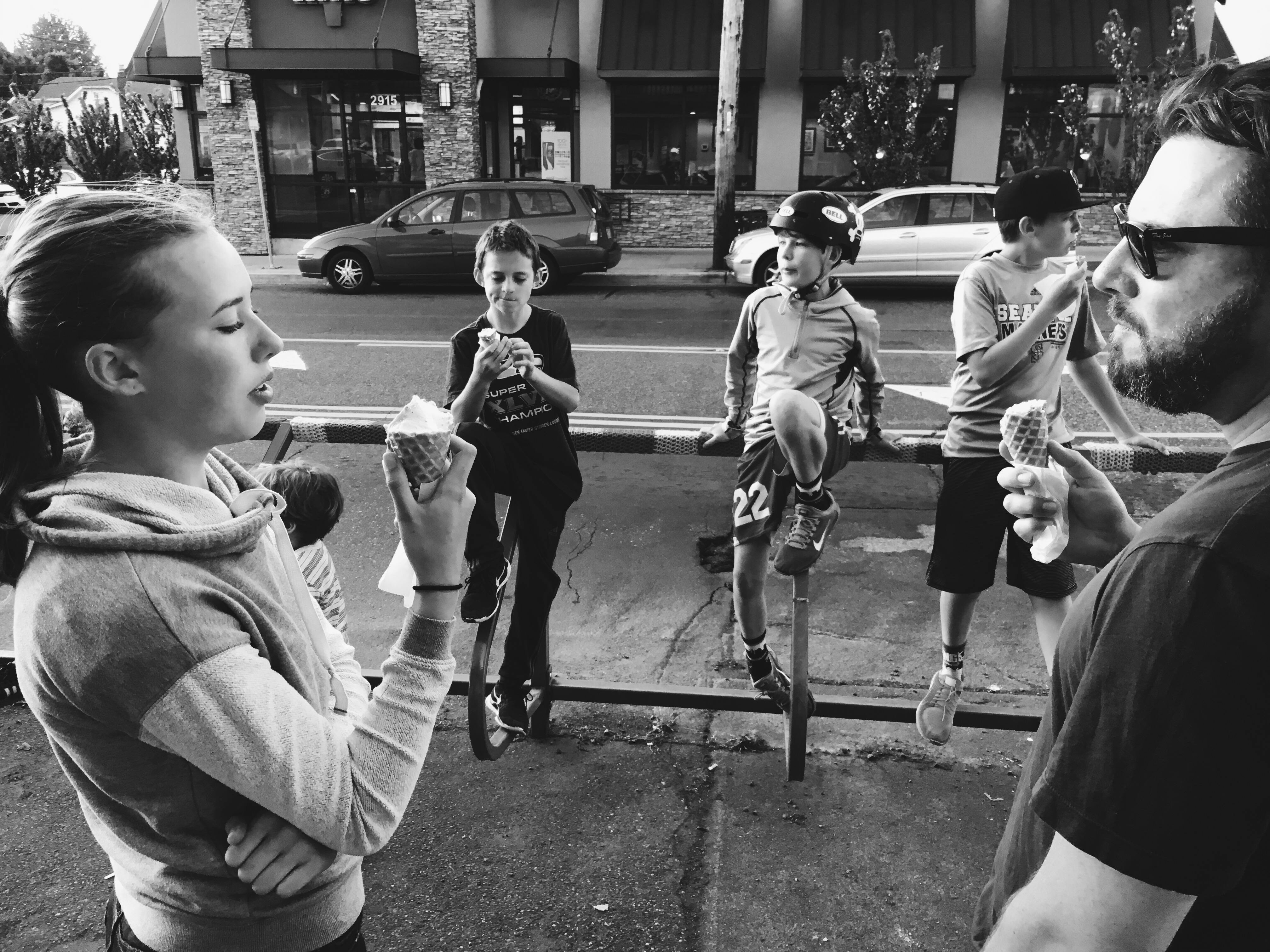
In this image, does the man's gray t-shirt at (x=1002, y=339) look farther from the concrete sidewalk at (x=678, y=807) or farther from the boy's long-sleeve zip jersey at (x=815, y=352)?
the concrete sidewalk at (x=678, y=807)

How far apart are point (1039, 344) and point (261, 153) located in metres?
20.1

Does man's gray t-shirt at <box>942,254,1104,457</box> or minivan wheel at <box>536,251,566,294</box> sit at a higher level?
man's gray t-shirt at <box>942,254,1104,457</box>

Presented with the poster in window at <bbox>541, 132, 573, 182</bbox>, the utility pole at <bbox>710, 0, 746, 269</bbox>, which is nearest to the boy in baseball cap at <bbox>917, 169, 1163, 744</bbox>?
the utility pole at <bbox>710, 0, 746, 269</bbox>

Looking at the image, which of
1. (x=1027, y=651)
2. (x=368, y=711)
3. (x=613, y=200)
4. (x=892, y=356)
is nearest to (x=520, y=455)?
(x=368, y=711)

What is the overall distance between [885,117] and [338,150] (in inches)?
441

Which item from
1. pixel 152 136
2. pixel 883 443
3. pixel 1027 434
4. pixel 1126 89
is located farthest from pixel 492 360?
pixel 152 136

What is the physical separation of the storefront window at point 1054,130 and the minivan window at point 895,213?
233 inches

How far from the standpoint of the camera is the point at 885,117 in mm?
17000

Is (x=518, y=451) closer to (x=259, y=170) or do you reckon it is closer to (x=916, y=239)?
(x=916, y=239)

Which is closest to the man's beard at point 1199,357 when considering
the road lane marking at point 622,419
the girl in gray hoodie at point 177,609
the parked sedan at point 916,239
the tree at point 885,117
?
the girl in gray hoodie at point 177,609

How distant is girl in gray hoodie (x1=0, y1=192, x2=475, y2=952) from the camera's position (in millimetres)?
1127

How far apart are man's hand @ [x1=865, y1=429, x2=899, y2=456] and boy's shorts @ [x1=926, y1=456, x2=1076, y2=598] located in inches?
8.8

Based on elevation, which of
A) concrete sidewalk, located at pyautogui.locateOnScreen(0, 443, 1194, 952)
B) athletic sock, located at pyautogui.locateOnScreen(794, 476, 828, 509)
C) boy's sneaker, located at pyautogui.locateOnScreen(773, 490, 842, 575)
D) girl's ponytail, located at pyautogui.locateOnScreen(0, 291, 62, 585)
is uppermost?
girl's ponytail, located at pyautogui.locateOnScreen(0, 291, 62, 585)

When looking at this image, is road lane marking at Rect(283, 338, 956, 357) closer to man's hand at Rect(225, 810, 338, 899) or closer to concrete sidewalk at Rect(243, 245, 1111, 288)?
concrete sidewalk at Rect(243, 245, 1111, 288)
